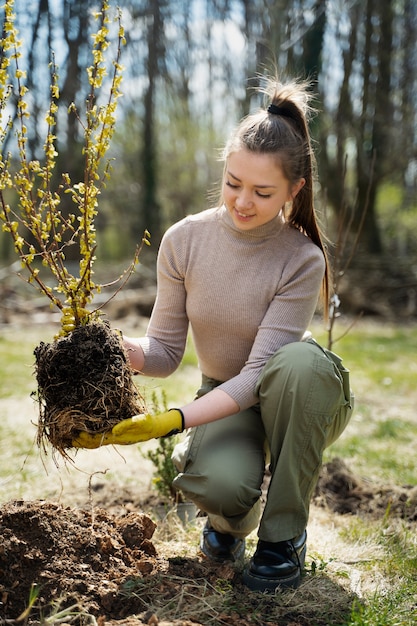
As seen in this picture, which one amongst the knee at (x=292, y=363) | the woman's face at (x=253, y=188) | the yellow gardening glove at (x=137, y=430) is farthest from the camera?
the woman's face at (x=253, y=188)

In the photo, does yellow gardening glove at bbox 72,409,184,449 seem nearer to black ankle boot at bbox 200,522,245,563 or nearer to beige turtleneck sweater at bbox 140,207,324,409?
beige turtleneck sweater at bbox 140,207,324,409

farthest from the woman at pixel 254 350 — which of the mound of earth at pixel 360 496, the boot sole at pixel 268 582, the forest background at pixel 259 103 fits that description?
the forest background at pixel 259 103

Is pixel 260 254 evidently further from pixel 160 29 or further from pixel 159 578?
Answer: pixel 160 29

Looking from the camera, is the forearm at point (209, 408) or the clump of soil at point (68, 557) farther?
the forearm at point (209, 408)

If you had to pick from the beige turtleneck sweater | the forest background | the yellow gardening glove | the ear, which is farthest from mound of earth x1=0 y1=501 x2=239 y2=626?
the forest background

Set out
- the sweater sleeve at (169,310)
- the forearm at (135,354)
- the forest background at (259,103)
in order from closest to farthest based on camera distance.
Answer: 1. the forearm at (135,354)
2. the sweater sleeve at (169,310)
3. the forest background at (259,103)

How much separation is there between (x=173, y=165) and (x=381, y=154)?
5.06m

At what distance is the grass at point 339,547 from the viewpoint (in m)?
1.81

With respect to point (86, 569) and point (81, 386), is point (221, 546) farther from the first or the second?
point (81, 386)

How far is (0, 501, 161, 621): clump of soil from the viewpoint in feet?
5.74

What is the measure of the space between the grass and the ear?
2.52ft

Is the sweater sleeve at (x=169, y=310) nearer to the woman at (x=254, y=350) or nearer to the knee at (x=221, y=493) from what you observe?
the woman at (x=254, y=350)

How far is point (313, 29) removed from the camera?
15.5 ft

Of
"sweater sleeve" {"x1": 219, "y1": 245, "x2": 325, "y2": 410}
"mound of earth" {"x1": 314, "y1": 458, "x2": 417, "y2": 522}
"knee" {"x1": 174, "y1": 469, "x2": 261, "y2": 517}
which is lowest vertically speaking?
"mound of earth" {"x1": 314, "y1": 458, "x2": 417, "y2": 522}
